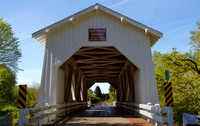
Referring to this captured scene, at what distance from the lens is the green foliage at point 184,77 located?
37.1 ft

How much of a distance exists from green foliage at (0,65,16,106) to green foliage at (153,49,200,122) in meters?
14.9

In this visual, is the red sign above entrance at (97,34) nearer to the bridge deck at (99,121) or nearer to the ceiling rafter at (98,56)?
the ceiling rafter at (98,56)

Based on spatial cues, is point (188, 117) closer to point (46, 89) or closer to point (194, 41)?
point (46, 89)

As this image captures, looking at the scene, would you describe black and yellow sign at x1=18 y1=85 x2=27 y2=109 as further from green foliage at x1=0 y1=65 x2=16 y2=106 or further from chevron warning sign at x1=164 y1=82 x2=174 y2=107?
green foliage at x1=0 y1=65 x2=16 y2=106

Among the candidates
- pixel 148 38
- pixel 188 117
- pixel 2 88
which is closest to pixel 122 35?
pixel 148 38

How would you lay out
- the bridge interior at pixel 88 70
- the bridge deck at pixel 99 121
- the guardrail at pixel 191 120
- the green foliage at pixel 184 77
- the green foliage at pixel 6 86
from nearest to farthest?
the guardrail at pixel 191 120, the bridge deck at pixel 99 121, the bridge interior at pixel 88 70, the green foliage at pixel 184 77, the green foliage at pixel 6 86

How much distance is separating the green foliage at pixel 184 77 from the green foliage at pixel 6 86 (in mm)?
14878

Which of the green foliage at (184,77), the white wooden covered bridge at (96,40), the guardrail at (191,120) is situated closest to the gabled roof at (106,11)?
the white wooden covered bridge at (96,40)

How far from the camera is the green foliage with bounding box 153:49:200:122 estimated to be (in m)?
11.3

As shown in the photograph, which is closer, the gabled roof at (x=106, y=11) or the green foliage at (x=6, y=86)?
the gabled roof at (x=106, y=11)

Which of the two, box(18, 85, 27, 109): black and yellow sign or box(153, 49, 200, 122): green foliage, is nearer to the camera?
box(18, 85, 27, 109): black and yellow sign

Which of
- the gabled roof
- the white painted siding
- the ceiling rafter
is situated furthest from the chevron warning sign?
the ceiling rafter

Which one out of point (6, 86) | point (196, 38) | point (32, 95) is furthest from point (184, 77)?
point (6, 86)

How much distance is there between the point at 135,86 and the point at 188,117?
609 centimetres
